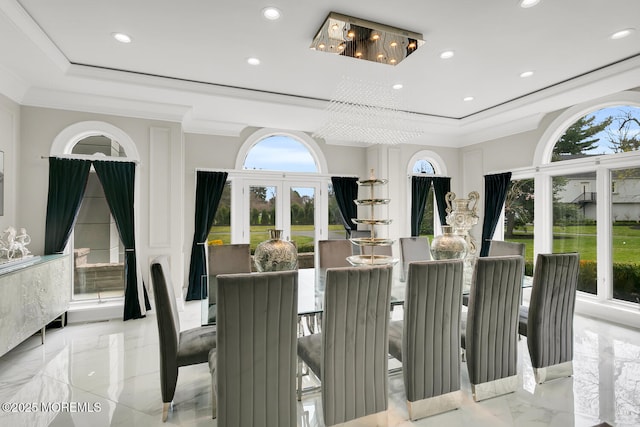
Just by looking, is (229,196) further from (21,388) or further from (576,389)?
(576,389)

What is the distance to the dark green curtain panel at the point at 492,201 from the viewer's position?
207 inches

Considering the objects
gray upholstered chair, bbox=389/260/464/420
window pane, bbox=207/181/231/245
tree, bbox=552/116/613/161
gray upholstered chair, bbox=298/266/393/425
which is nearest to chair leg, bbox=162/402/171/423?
gray upholstered chair, bbox=298/266/393/425

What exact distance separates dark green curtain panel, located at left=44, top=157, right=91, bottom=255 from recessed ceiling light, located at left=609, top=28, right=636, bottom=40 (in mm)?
5352

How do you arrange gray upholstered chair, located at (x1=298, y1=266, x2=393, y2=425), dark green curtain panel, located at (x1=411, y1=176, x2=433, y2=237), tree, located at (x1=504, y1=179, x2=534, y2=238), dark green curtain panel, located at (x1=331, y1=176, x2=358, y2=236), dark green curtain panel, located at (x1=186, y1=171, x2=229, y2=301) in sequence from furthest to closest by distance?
dark green curtain panel, located at (x1=411, y1=176, x2=433, y2=237)
dark green curtain panel, located at (x1=331, y1=176, x2=358, y2=236)
tree, located at (x1=504, y1=179, x2=534, y2=238)
dark green curtain panel, located at (x1=186, y1=171, x2=229, y2=301)
gray upholstered chair, located at (x1=298, y1=266, x2=393, y2=425)

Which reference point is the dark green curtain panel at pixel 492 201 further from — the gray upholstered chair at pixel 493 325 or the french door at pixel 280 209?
the gray upholstered chair at pixel 493 325

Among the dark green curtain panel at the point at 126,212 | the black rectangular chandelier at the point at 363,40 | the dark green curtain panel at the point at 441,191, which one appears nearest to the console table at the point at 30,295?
the dark green curtain panel at the point at 126,212

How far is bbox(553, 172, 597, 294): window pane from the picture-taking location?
4.23 meters

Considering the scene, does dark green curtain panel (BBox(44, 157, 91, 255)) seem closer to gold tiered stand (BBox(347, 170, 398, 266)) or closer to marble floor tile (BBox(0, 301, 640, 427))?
marble floor tile (BBox(0, 301, 640, 427))

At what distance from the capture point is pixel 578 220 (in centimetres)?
438

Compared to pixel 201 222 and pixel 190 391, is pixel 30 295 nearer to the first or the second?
pixel 190 391

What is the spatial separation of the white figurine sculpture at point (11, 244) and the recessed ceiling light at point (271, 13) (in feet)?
10.4

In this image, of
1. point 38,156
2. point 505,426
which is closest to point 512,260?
point 505,426

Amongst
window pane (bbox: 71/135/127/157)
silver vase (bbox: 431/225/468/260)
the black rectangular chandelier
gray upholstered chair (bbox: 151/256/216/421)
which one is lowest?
gray upholstered chair (bbox: 151/256/216/421)

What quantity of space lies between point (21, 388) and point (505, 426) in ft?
11.0
